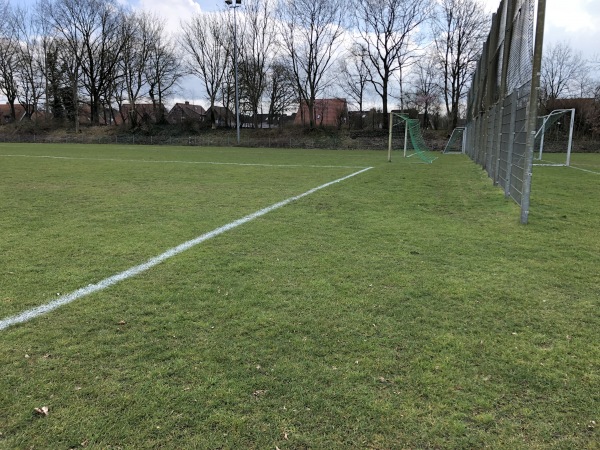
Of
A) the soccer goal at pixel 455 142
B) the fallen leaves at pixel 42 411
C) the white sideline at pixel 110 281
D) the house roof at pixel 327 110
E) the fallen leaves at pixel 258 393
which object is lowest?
the fallen leaves at pixel 258 393

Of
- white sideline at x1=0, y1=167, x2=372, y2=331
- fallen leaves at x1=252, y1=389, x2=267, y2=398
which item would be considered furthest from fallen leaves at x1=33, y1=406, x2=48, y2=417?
→ white sideline at x1=0, y1=167, x2=372, y2=331

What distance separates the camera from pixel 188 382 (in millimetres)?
2312

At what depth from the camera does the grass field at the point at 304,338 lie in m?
Result: 2.00

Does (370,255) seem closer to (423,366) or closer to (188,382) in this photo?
(423,366)

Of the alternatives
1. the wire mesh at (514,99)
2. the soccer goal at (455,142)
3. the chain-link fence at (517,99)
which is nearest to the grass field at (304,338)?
the chain-link fence at (517,99)

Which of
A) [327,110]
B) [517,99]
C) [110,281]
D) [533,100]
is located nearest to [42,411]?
[110,281]

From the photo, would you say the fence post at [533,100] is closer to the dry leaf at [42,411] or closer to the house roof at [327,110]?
the dry leaf at [42,411]

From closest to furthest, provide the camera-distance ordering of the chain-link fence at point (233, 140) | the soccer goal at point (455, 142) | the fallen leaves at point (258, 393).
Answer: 1. the fallen leaves at point (258, 393)
2. the soccer goal at point (455, 142)
3. the chain-link fence at point (233, 140)

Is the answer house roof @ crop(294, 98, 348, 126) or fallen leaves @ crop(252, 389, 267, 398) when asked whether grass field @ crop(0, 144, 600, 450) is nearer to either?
fallen leaves @ crop(252, 389, 267, 398)

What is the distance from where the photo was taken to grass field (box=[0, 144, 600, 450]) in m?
2.00

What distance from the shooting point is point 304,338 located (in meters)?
2.81

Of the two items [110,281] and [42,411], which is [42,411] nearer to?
[42,411]

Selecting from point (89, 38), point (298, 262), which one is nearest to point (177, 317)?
point (298, 262)

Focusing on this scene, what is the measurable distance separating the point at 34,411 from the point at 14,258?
9.56 feet
